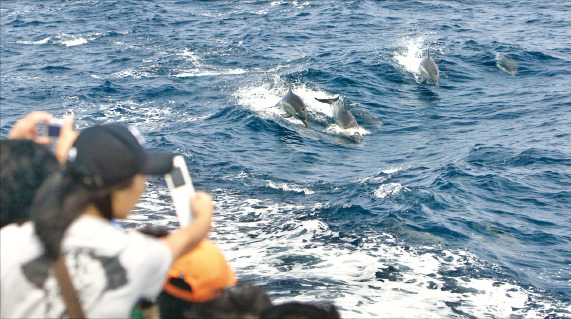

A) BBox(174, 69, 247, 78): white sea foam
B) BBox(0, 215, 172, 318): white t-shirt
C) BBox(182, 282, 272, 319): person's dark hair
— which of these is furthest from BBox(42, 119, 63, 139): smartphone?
BBox(174, 69, 247, 78): white sea foam

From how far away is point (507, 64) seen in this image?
60.3 feet

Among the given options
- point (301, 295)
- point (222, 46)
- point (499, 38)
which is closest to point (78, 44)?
point (222, 46)

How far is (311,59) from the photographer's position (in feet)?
64.3

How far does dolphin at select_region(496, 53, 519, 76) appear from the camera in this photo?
1816cm

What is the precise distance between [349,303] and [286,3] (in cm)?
2614

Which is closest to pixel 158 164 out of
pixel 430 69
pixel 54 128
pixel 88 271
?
pixel 88 271

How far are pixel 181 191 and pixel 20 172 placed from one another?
3.17 ft

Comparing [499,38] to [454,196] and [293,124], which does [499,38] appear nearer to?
[293,124]

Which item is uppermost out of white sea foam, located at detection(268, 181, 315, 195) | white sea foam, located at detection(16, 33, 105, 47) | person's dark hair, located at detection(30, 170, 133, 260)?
person's dark hair, located at detection(30, 170, 133, 260)

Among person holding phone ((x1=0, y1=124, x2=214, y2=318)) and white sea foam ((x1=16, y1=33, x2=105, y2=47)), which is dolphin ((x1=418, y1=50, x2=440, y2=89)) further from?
person holding phone ((x1=0, y1=124, x2=214, y2=318))

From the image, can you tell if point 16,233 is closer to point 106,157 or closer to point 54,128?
point 106,157

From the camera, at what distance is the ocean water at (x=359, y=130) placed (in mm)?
7418

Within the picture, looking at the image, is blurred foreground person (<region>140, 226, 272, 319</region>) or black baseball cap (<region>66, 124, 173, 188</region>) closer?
black baseball cap (<region>66, 124, 173, 188</region>)

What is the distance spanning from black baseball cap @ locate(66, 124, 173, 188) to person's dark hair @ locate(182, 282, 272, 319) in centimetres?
67
